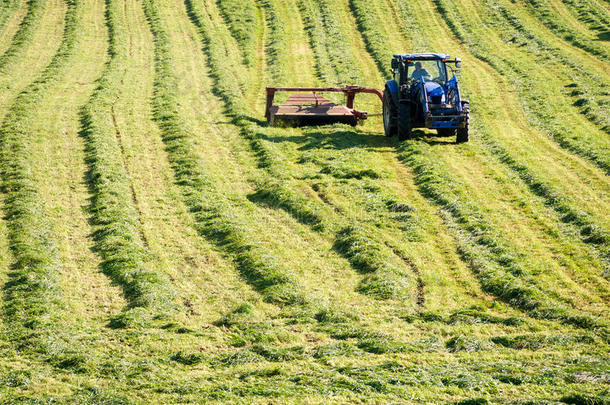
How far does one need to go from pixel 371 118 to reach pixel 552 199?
902 centimetres

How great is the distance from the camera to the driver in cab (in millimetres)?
20641

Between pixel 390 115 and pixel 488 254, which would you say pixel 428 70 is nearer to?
pixel 390 115

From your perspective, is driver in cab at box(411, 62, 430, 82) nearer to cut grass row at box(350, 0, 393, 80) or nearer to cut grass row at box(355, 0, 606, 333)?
cut grass row at box(355, 0, 606, 333)

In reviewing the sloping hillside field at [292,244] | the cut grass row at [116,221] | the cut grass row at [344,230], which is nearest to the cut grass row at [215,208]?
the sloping hillside field at [292,244]

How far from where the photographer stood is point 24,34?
34.8 m

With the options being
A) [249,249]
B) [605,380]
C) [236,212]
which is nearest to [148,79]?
[236,212]

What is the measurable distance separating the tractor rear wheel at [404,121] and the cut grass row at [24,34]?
17396 mm

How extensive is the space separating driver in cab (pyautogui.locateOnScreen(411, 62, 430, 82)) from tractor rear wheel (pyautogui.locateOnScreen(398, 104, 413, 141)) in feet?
4.45

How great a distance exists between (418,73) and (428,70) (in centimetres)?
30

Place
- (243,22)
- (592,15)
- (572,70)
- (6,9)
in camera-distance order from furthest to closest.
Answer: (6,9) < (592,15) < (243,22) < (572,70)

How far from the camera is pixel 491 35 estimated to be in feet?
118

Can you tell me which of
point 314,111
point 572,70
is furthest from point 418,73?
point 572,70

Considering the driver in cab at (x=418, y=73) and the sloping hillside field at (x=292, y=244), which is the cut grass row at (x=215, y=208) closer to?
the sloping hillside field at (x=292, y=244)

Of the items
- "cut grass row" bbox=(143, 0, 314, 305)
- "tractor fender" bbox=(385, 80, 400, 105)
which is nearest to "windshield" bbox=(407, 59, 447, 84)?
"tractor fender" bbox=(385, 80, 400, 105)
